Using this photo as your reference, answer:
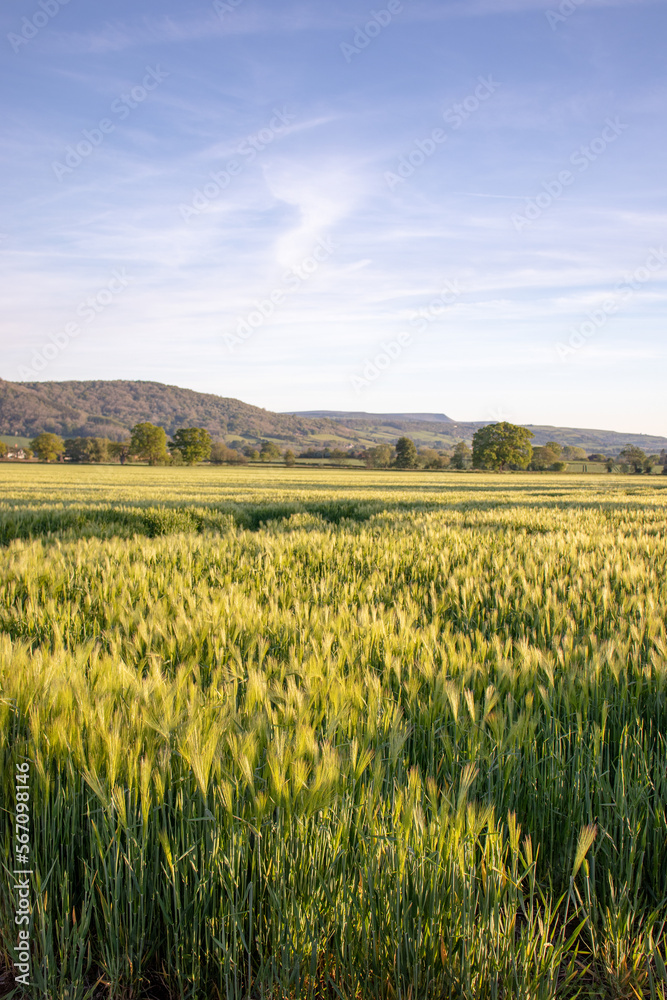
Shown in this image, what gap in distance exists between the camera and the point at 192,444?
4764 inches

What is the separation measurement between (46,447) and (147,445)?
80.3 feet

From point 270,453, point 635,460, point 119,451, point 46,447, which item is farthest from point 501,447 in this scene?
point 46,447

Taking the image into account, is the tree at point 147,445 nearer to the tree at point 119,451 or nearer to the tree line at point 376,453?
the tree line at point 376,453

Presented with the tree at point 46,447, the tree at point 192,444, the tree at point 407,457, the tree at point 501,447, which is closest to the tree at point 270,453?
the tree at point 192,444

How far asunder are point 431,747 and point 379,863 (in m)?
0.59

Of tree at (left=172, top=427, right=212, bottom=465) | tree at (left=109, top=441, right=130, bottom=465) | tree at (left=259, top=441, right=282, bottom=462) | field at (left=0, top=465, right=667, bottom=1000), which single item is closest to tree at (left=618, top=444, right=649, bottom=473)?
tree at (left=259, top=441, right=282, bottom=462)

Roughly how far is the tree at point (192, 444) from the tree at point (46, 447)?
28412mm

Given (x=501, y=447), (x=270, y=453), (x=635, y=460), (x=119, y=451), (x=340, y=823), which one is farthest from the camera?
(x=270, y=453)

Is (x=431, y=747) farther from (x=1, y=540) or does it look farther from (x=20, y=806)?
(x=1, y=540)

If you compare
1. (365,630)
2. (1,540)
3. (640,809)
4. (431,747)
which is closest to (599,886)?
(640,809)

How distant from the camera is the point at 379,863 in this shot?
3.85ft

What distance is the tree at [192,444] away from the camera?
120 m

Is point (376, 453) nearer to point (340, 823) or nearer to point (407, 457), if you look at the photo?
point (407, 457)

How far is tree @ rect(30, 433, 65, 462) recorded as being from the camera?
122000mm
